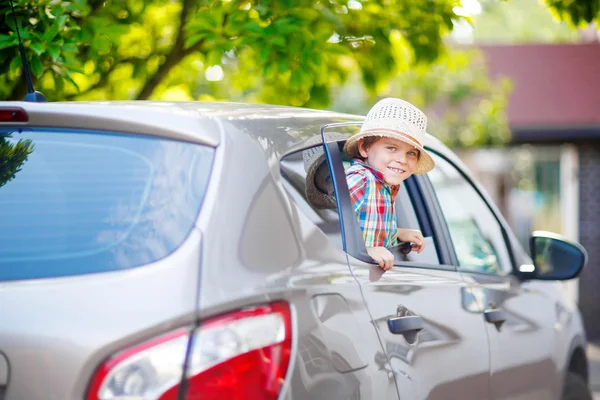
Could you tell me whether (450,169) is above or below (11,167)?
above

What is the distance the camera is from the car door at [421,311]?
106 inches

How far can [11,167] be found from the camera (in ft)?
8.04

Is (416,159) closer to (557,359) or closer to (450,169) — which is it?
(450,169)

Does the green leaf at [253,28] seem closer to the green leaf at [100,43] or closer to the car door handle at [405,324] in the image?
the green leaf at [100,43]

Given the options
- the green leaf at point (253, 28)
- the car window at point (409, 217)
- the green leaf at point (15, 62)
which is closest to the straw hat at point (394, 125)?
the car window at point (409, 217)

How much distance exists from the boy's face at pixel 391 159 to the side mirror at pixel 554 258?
1168 mm

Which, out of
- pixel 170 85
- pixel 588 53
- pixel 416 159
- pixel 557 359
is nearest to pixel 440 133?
pixel 588 53

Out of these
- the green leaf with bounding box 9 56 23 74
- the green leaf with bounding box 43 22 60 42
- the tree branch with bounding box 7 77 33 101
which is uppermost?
the tree branch with bounding box 7 77 33 101

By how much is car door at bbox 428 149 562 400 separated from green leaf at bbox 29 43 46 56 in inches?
70.9

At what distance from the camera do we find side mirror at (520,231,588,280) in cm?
407

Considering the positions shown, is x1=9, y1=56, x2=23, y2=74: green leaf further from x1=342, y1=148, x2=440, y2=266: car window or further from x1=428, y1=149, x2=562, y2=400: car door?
x1=428, y1=149, x2=562, y2=400: car door

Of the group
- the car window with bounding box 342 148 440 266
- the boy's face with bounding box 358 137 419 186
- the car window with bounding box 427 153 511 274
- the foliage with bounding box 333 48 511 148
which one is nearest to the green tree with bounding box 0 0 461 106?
the car window with bounding box 427 153 511 274

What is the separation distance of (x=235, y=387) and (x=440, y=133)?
11.8 metres

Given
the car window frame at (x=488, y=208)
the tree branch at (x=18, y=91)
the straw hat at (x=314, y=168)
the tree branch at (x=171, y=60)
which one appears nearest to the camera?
the straw hat at (x=314, y=168)
